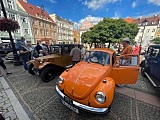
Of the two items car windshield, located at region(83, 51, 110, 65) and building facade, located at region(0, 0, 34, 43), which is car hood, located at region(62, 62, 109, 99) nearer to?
car windshield, located at region(83, 51, 110, 65)

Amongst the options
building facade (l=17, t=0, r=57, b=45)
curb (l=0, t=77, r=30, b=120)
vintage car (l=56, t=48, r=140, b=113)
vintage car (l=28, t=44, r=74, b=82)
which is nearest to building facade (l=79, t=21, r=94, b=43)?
building facade (l=17, t=0, r=57, b=45)

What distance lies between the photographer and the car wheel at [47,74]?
13.7ft

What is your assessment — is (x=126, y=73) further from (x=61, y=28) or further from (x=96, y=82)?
(x=61, y=28)

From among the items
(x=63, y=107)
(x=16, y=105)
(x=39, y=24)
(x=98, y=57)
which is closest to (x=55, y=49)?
(x=98, y=57)

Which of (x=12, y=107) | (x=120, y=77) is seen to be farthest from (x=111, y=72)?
(x=12, y=107)

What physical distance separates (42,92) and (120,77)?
9.86 feet

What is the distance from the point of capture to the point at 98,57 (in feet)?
10.4

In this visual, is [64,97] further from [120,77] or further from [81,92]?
[120,77]

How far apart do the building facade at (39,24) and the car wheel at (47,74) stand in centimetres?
1931

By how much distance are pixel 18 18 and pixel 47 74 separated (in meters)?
24.2

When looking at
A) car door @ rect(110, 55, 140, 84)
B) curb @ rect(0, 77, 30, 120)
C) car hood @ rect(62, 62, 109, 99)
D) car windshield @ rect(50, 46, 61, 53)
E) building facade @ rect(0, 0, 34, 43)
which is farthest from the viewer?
building facade @ rect(0, 0, 34, 43)

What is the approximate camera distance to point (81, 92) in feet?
6.75

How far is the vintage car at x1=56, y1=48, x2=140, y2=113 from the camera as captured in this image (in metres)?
1.93

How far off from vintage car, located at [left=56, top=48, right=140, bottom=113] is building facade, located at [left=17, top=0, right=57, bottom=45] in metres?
21.6
